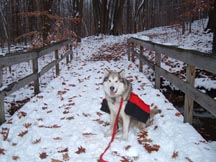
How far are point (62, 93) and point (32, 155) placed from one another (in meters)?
3.31

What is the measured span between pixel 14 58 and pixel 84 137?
2.53m

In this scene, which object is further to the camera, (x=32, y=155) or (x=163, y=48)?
(x=163, y=48)

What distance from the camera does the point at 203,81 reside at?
789cm

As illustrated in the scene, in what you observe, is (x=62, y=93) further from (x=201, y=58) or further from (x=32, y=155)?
(x=201, y=58)

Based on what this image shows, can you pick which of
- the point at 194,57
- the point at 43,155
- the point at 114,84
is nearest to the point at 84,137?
the point at 43,155

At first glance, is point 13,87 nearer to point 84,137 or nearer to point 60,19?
point 84,137

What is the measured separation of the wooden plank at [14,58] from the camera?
4907 mm

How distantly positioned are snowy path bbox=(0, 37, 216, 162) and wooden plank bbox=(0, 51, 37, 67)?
1.05 metres

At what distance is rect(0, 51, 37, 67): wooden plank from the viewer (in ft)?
16.1

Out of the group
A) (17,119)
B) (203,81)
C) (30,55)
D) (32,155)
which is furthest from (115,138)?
(203,81)

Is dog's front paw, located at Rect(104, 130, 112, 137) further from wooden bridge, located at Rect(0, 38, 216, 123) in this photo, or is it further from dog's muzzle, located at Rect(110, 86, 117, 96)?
wooden bridge, located at Rect(0, 38, 216, 123)

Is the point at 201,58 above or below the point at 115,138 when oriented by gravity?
above

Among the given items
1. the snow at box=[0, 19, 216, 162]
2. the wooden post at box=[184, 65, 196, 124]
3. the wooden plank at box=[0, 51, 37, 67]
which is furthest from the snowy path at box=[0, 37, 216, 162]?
the wooden plank at box=[0, 51, 37, 67]

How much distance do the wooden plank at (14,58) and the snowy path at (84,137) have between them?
105 centimetres
